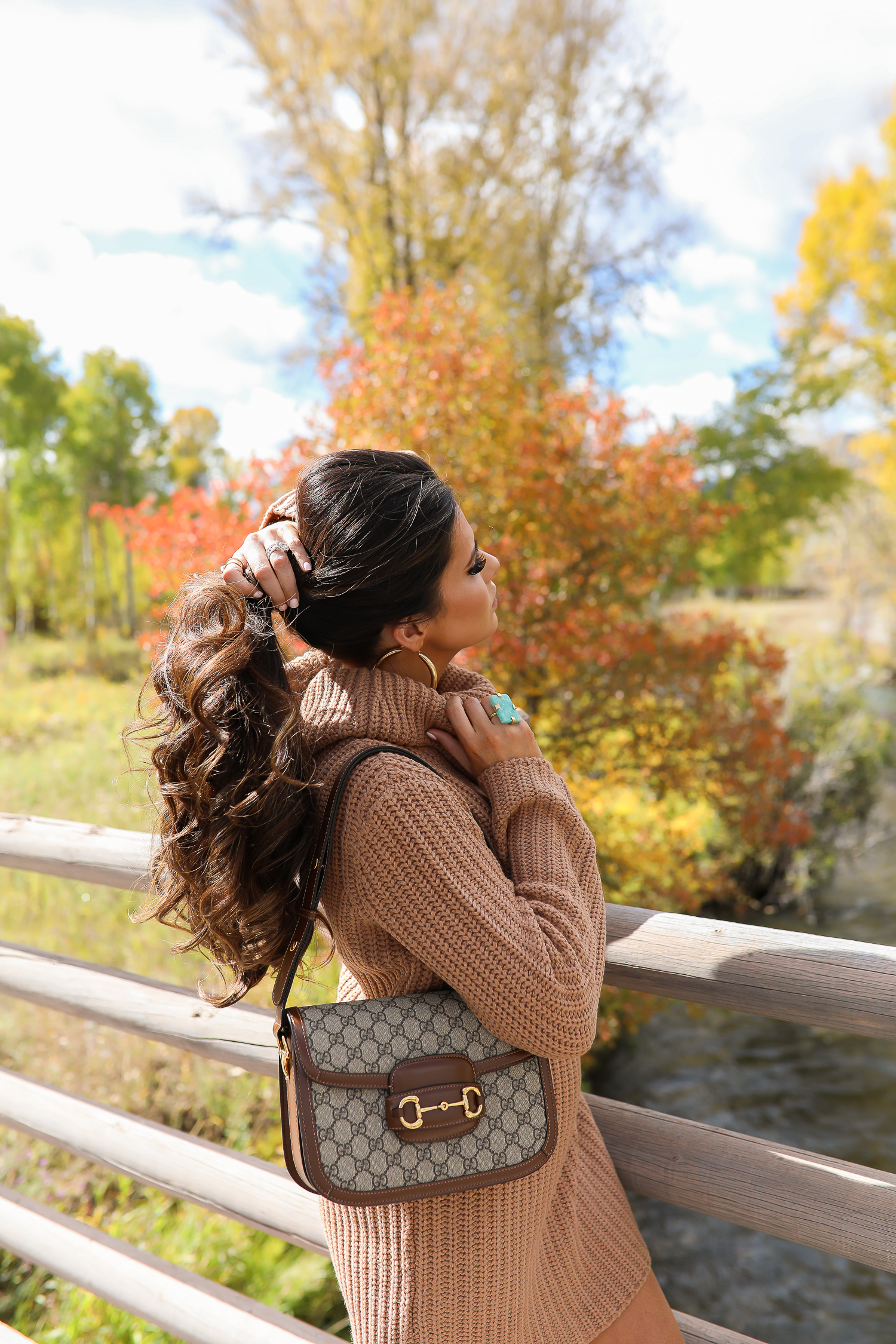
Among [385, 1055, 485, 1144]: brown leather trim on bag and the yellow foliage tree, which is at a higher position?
the yellow foliage tree

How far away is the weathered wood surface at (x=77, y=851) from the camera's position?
7.11 ft

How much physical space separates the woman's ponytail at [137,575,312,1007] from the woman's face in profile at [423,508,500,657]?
270 millimetres

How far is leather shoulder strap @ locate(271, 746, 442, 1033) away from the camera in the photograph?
1.17 m

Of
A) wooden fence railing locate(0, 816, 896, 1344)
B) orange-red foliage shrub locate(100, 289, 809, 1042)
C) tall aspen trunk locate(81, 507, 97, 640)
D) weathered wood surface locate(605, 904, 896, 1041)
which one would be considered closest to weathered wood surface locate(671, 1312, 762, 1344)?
wooden fence railing locate(0, 816, 896, 1344)

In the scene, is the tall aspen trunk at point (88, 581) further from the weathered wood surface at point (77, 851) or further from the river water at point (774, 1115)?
the weathered wood surface at point (77, 851)

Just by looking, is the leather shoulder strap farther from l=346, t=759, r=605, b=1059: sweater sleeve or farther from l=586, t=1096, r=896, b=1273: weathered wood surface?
l=586, t=1096, r=896, b=1273: weathered wood surface

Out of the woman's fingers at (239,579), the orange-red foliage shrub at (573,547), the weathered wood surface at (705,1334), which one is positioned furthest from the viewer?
the orange-red foliage shrub at (573,547)

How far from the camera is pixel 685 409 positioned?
17.0m

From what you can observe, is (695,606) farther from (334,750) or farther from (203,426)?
(334,750)

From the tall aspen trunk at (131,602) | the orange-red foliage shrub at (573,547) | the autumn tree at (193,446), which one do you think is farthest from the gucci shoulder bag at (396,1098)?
the autumn tree at (193,446)

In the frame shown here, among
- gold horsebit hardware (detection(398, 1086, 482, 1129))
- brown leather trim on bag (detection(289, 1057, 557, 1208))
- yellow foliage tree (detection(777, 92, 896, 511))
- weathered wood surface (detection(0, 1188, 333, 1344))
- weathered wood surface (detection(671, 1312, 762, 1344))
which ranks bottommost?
weathered wood surface (detection(0, 1188, 333, 1344))

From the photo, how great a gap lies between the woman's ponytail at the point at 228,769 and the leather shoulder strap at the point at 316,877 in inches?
1.2

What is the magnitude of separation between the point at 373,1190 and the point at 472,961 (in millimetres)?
329

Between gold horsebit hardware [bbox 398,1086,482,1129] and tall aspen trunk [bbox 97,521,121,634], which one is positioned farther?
tall aspen trunk [bbox 97,521,121,634]
